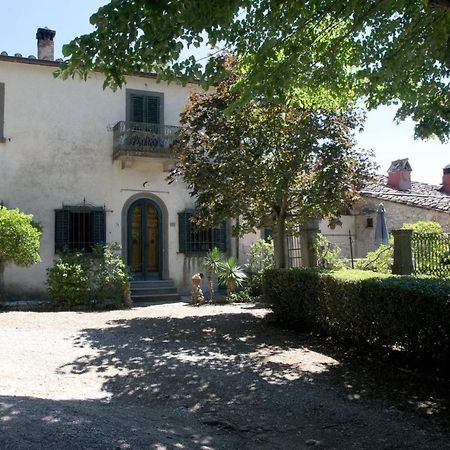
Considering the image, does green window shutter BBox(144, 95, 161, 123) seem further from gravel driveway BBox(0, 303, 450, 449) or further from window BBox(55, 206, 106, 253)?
gravel driveway BBox(0, 303, 450, 449)


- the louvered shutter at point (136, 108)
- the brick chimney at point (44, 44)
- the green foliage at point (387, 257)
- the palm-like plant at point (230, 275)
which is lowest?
the palm-like plant at point (230, 275)

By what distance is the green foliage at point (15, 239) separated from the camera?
12.3 metres

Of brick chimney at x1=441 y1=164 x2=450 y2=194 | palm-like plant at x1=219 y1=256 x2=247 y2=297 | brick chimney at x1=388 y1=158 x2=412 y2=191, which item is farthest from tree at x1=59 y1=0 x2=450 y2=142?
brick chimney at x1=441 y1=164 x2=450 y2=194

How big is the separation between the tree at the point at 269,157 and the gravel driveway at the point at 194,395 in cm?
272

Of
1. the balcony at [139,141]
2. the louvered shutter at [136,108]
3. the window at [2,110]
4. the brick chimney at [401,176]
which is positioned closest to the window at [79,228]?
the balcony at [139,141]

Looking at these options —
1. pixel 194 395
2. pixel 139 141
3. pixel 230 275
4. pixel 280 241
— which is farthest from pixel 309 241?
pixel 194 395

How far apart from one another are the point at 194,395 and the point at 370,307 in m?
3.04

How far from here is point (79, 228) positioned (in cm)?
1527

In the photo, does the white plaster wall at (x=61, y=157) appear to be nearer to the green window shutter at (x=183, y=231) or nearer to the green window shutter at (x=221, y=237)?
the green window shutter at (x=183, y=231)

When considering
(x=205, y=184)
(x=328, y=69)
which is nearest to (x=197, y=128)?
(x=205, y=184)

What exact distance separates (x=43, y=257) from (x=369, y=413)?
11594 millimetres

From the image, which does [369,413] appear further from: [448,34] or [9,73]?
[9,73]

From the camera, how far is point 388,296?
7070 mm

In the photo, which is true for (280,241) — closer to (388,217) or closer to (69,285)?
(69,285)
